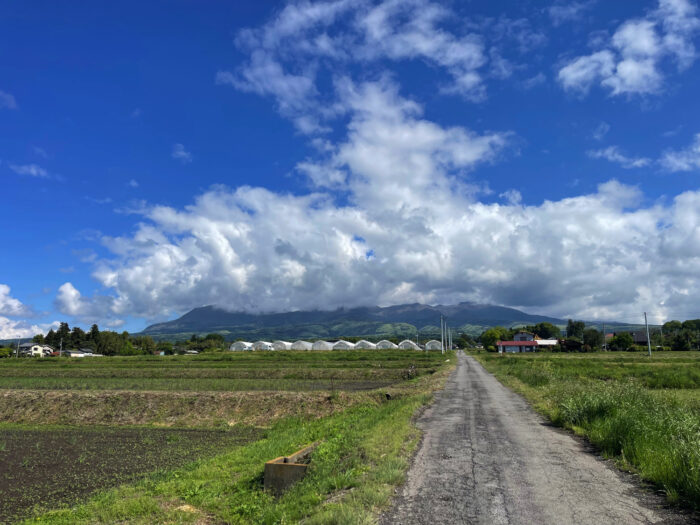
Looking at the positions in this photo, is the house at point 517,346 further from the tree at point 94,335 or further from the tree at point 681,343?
the tree at point 94,335

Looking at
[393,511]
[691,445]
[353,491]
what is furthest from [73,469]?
[691,445]

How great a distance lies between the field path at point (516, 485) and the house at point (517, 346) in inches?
5985

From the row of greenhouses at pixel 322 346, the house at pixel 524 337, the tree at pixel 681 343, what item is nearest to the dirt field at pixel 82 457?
the row of greenhouses at pixel 322 346

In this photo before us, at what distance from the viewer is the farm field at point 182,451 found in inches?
382

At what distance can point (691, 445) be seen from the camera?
9508 millimetres

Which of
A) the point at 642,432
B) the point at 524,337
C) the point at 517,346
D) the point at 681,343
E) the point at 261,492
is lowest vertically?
the point at 517,346

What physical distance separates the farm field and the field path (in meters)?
0.83

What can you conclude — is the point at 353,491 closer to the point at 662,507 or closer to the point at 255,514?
the point at 255,514

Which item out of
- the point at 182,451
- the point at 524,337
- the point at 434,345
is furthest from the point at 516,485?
the point at 524,337

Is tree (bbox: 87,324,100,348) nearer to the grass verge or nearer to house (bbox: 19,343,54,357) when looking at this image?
house (bbox: 19,343,54,357)

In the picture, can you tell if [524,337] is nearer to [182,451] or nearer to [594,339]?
[594,339]

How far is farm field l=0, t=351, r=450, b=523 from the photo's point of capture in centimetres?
970

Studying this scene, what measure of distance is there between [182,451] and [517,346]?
161332 millimetres

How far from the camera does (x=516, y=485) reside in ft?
30.9
